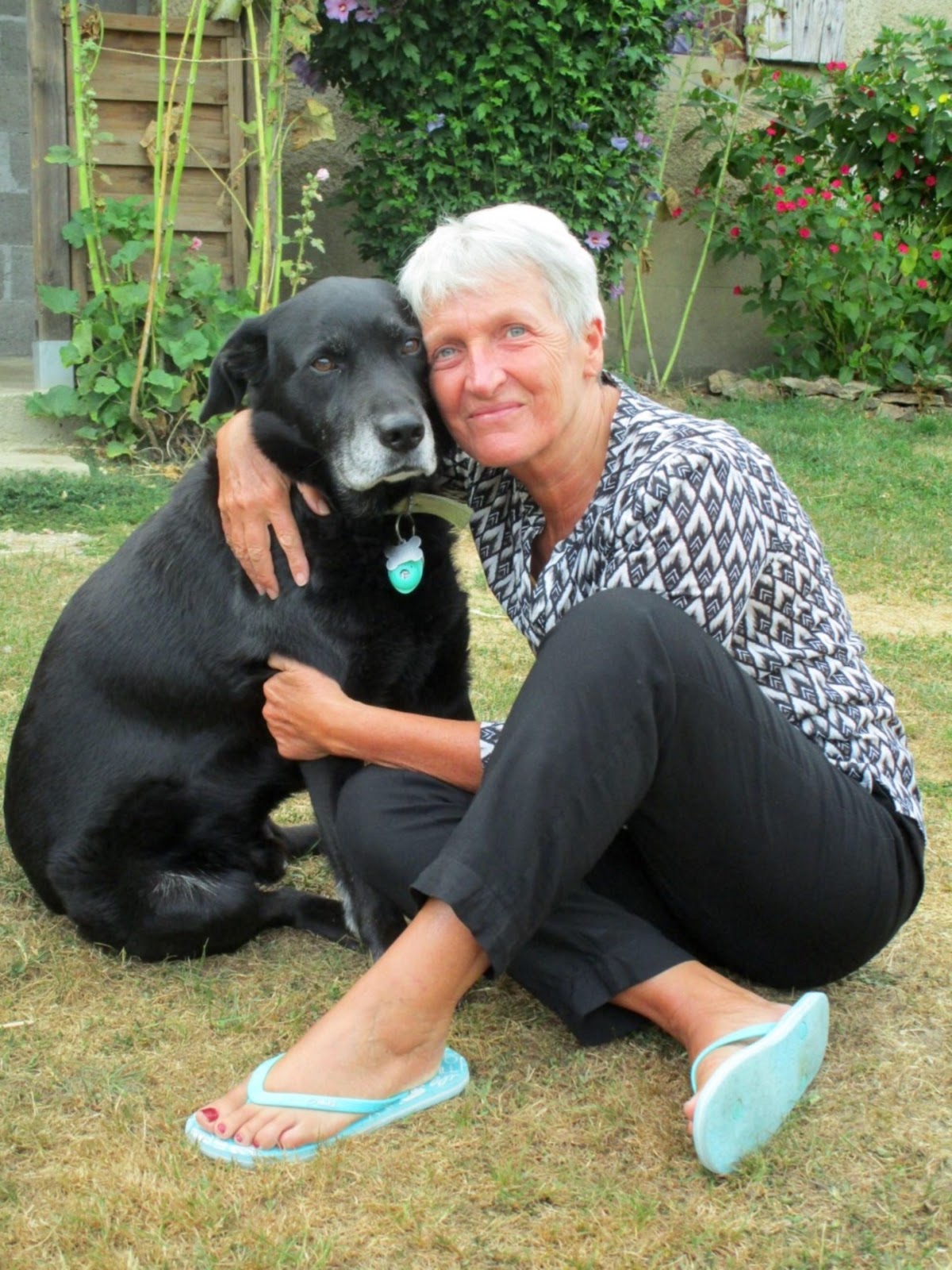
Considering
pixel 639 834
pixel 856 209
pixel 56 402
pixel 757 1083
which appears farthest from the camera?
pixel 856 209

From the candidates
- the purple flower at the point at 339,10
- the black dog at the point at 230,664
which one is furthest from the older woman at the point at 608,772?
the purple flower at the point at 339,10

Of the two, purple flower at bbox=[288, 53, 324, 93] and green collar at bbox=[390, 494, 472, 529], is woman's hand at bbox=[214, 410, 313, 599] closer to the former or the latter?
green collar at bbox=[390, 494, 472, 529]

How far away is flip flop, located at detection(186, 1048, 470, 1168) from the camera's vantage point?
175 cm

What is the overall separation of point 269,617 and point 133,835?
457 mm

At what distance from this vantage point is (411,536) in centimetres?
250

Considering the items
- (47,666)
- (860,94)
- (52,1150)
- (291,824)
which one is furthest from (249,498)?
(860,94)

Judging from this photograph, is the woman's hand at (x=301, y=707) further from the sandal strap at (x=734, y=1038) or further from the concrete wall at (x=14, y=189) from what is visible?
the concrete wall at (x=14, y=189)

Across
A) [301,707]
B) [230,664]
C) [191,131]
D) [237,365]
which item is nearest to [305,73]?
[191,131]

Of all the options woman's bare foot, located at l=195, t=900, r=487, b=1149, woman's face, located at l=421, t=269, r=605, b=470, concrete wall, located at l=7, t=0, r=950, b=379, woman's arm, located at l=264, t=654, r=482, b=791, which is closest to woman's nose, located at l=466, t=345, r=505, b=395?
woman's face, located at l=421, t=269, r=605, b=470

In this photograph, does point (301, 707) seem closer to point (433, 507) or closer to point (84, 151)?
point (433, 507)

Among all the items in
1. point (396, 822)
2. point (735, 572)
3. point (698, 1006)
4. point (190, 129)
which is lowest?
point (698, 1006)

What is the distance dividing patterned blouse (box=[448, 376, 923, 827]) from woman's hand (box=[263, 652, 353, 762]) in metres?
0.29

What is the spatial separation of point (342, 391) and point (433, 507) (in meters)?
0.28

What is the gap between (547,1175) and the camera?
1.73m
